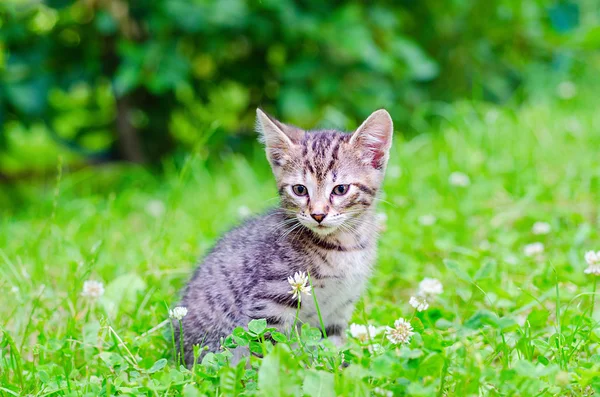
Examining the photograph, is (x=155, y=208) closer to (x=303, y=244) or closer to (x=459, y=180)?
(x=459, y=180)

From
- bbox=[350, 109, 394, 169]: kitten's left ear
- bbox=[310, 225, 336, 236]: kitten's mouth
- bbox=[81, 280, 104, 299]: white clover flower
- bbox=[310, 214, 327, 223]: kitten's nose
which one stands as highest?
bbox=[350, 109, 394, 169]: kitten's left ear

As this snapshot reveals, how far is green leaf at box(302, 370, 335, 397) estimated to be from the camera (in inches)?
82.3

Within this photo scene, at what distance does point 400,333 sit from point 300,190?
3.02 feet

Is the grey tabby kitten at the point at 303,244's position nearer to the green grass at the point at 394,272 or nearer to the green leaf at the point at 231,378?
the green grass at the point at 394,272

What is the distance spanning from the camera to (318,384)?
83.1 inches

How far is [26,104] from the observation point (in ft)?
18.6

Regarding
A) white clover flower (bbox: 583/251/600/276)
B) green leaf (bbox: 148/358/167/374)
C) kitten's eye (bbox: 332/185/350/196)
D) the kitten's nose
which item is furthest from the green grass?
the kitten's nose

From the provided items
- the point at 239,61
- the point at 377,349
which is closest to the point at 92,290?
the point at 377,349

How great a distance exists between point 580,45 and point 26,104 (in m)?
5.89

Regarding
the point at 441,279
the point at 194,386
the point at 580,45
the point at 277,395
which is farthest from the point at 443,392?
the point at 580,45

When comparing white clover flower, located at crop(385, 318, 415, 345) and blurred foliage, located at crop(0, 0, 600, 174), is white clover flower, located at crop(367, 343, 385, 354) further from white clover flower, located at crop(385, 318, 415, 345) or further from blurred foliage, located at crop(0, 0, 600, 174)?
blurred foliage, located at crop(0, 0, 600, 174)

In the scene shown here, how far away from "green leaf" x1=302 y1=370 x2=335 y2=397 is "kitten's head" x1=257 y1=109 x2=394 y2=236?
898 millimetres

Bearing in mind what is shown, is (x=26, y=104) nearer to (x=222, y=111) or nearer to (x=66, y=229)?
(x=66, y=229)

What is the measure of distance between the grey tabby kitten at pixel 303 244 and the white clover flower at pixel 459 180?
63.1 inches
